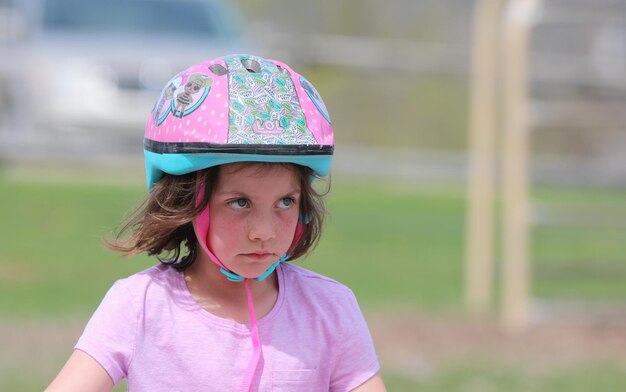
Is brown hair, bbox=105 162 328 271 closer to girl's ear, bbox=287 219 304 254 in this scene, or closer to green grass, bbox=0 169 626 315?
girl's ear, bbox=287 219 304 254

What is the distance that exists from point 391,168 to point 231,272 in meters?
13.1

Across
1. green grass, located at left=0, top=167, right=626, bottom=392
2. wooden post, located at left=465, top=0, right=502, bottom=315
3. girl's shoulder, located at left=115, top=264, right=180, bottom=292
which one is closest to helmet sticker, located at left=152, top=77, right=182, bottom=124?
girl's shoulder, located at left=115, top=264, right=180, bottom=292

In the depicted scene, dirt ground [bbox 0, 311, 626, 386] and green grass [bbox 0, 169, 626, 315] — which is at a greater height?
green grass [bbox 0, 169, 626, 315]

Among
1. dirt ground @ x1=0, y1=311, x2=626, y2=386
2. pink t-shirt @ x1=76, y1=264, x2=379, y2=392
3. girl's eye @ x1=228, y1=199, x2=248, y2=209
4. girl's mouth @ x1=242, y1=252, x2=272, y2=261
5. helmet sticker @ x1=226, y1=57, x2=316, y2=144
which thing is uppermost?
helmet sticker @ x1=226, y1=57, x2=316, y2=144

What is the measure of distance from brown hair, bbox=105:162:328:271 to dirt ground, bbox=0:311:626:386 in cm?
321

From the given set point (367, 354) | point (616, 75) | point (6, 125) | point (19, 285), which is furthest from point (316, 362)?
point (616, 75)

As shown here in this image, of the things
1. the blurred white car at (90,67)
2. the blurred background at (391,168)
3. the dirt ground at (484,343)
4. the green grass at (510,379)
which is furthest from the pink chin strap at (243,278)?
the blurred white car at (90,67)

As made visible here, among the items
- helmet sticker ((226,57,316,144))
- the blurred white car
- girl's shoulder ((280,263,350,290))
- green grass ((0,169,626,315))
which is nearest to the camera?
helmet sticker ((226,57,316,144))

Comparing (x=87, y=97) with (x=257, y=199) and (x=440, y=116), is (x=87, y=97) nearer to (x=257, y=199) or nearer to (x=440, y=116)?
(x=440, y=116)

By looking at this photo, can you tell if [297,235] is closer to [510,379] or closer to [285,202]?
[285,202]

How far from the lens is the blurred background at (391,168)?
7688mm

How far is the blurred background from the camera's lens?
303 inches

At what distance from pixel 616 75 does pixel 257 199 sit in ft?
45.2

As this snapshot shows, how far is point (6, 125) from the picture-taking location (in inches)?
558
